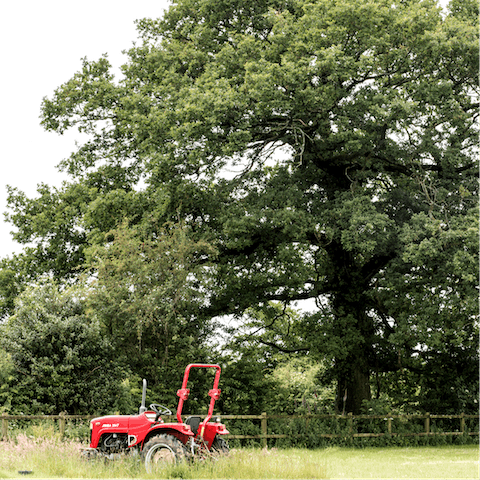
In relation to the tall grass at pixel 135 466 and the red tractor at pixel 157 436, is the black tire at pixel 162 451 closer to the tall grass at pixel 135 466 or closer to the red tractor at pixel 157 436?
the red tractor at pixel 157 436

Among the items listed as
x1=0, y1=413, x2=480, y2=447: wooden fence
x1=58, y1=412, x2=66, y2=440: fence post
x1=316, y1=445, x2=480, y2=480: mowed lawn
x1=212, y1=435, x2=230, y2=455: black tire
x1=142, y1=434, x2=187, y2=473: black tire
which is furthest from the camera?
x1=0, y1=413, x2=480, y2=447: wooden fence

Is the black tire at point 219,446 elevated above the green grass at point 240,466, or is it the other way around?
the black tire at point 219,446

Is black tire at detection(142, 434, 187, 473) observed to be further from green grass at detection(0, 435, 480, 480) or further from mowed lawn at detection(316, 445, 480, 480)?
mowed lawn at detection(316, 445, 480, 480)

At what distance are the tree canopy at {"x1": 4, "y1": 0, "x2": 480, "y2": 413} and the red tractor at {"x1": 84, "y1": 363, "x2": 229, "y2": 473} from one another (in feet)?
28.1

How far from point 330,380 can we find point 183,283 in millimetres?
7534

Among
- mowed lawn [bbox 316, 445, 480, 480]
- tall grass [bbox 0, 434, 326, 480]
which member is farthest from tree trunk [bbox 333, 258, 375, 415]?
tall grass [bbox 0, 434, 326, 480]

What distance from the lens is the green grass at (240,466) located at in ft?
30.6

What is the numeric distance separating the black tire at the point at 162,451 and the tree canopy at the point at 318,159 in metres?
9.28

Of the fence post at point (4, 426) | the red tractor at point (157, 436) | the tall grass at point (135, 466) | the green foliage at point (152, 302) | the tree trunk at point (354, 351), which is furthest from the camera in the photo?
the tree trunk at point (354, 351)

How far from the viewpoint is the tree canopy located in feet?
58.1

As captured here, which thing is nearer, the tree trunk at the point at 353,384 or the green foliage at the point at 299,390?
the tree trunk at the point at 353,384

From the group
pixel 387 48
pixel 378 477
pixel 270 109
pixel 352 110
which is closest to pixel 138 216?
pixel 270 109

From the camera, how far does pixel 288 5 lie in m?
20.8

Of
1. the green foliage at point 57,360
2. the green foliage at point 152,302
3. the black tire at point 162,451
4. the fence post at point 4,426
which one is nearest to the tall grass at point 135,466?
the black tire at point 162,451
